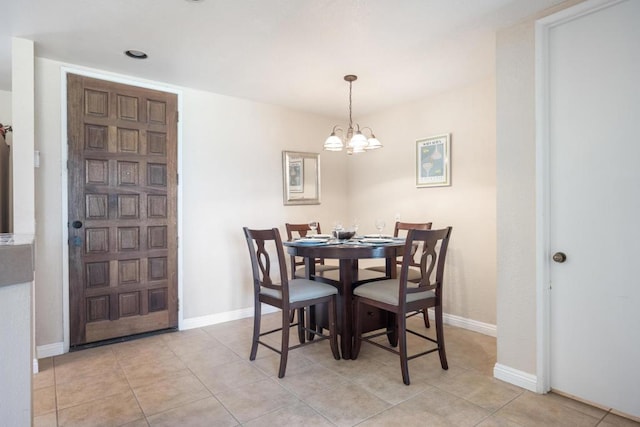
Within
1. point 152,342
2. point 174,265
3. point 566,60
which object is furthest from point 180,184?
point 566,60

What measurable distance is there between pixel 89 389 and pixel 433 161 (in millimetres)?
3475

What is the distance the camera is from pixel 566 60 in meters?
2.13

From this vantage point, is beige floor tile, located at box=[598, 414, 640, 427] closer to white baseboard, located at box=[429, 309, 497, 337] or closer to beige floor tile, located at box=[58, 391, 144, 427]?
white baseboard, located at box=[429, 309, 497, 337]

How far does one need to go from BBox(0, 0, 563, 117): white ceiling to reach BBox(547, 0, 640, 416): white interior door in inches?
15.8

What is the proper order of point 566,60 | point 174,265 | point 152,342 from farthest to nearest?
point 174,265 < point 152,342 < point 566,60

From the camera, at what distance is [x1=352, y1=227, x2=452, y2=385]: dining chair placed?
2.30m

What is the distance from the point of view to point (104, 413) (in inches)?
80.1

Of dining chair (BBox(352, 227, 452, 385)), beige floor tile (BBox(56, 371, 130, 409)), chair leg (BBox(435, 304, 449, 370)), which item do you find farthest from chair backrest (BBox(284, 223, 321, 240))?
beige floor tile (BBox(56, 371, 130, 409))

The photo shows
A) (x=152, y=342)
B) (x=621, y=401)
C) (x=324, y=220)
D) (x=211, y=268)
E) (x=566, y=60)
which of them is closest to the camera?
(x=621, y=401)

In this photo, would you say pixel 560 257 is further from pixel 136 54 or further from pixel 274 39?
pixel 136 54

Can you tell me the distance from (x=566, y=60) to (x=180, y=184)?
3.20 metres

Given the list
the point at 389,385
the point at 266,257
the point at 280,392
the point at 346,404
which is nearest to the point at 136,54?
the point at 266,257

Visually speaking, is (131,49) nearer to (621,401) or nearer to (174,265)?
(174,265)

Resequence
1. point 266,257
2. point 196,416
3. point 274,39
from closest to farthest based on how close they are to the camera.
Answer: point 196,416 < point 274,39 < point 266,257
